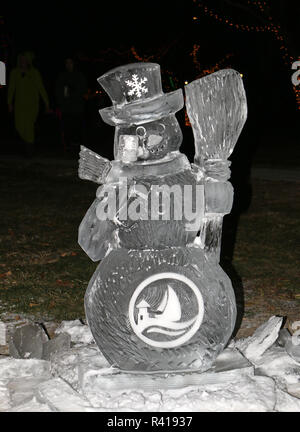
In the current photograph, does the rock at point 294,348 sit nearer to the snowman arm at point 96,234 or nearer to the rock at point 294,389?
the rock at point 294,389

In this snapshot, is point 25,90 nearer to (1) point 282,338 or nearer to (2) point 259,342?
(1) point 282,338

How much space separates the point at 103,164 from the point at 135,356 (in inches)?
34.1

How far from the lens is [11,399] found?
317 cm

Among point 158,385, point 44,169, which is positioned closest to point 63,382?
point 158,385

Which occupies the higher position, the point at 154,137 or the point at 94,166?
the point at 154,137

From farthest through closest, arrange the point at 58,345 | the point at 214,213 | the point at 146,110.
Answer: the point at 58,345, the point at 214,213, the point at 146,110

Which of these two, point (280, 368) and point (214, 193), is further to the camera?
point (280, 368)

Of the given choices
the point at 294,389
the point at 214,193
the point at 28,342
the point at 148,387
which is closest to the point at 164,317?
the point at 148,387

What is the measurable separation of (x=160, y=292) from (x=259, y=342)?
38.5 inches

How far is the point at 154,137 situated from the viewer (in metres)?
2.85

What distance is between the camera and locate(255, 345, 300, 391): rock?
330 centimetres

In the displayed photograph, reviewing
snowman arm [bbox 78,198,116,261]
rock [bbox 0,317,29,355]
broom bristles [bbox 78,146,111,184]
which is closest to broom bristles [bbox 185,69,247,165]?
broom bristles [bbox 78,146,111,184]

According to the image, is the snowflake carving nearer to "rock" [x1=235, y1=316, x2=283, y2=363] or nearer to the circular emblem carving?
the circular emblem carving

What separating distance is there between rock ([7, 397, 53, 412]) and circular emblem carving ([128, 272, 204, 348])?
1.93 feet
